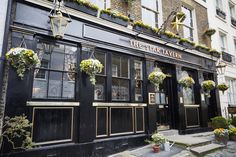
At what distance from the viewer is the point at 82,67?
5457mm

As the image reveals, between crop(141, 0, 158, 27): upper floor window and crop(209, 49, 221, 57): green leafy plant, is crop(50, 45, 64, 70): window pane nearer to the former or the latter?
crop(141, 0, 158, 27): upper floor window

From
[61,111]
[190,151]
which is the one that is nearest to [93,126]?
[61,111]

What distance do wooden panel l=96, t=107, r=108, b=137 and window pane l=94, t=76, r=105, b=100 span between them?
0.42 metres

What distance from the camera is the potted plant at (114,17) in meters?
6.40

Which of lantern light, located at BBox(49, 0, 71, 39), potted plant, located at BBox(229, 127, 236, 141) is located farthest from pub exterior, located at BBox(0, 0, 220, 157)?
potted plant, located at BBox(229, 127, 236, 141)

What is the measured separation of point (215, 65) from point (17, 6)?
37.5 feet

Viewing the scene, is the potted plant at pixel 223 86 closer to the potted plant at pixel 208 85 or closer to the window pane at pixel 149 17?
the potted plant at pixel 208 85

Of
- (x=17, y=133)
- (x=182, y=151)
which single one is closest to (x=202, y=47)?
(x=182, y=151)

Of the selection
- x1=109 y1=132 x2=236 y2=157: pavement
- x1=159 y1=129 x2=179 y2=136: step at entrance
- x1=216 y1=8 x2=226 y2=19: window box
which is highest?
x1=216 y1=8 x2=226 y2=19: window box

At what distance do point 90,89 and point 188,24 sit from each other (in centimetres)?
824

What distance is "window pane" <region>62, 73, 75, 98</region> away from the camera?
5426 millimetres

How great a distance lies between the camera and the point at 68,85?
5516 millimetres

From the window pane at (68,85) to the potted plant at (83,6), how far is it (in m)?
2.27

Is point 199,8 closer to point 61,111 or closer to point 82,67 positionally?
point 82,67
